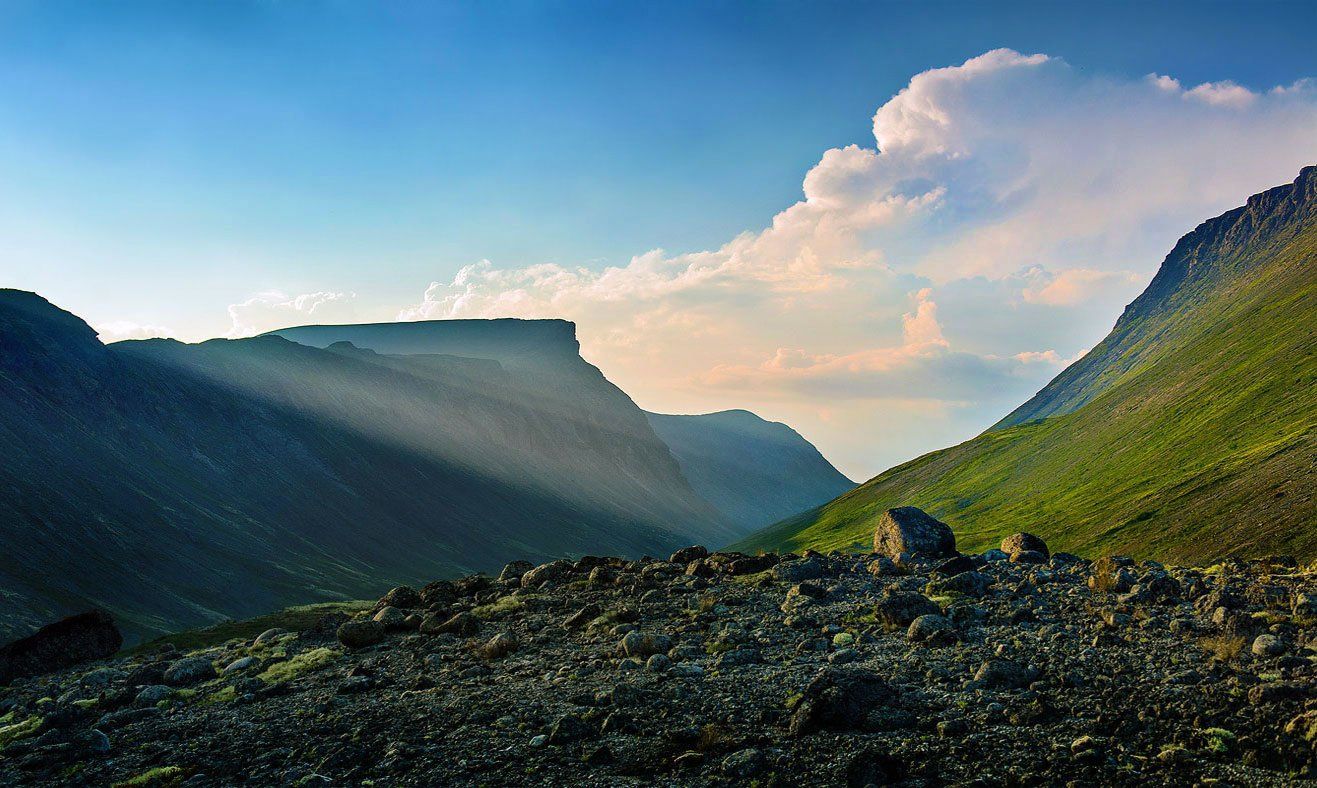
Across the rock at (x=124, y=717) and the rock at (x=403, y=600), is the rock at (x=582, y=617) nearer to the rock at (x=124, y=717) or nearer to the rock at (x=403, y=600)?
the rock at (x=403, y=600)

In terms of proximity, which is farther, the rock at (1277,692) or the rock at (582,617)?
the rock at (582,617)

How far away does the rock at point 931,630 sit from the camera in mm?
22547

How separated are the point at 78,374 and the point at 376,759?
219 metres

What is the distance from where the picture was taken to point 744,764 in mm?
16000

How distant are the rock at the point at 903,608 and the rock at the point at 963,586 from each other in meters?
2.87

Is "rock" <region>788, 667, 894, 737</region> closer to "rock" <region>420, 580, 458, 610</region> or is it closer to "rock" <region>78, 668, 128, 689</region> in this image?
"rock" <region>420, 580, 458, 610</region>

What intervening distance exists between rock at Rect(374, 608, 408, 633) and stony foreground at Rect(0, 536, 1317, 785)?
11cm

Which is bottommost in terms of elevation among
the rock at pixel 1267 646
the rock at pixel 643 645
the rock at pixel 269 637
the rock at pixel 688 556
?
the rock at pixel 269 637

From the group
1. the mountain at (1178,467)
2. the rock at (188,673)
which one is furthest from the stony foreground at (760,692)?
the mountain at (1178,467)

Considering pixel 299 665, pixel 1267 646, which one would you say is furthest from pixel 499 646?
pixel 1267 646

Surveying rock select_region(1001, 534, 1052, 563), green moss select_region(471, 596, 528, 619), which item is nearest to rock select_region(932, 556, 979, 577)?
rock select_region(1001, 534, 1052, 563)

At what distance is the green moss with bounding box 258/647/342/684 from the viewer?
87.4 ft

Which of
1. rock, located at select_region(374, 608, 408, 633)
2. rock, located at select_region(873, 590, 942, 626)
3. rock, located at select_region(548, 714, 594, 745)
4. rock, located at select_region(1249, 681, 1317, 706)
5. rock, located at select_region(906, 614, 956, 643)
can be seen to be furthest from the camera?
rock, located at select_region(374, 608, 408, 633)

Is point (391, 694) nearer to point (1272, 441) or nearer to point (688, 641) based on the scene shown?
point (688, 641)
